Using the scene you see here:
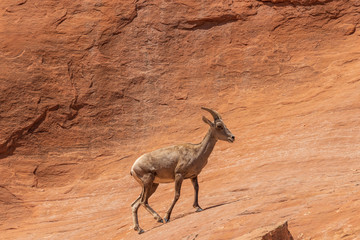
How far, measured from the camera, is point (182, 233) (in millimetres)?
13234

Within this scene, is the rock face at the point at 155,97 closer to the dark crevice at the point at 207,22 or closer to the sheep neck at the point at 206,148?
the dark crevice at the point at 207,22

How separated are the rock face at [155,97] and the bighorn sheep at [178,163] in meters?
1.87

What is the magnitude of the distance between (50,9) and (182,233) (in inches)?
661

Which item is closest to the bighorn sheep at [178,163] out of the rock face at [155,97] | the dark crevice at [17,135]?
the rock face at [155,97]

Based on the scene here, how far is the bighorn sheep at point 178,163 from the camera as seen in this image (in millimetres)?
15086

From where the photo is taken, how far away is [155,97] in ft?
85.6

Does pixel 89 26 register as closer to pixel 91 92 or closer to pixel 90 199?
pixel 91 92

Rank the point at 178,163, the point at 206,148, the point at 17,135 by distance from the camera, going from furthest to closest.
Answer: the point at 17,135 < the point at 206,148 < the point at 178,163

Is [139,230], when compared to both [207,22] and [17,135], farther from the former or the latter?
[207,22]

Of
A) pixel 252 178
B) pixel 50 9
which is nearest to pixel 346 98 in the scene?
pixel 252 178

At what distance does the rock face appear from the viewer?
19703 mm

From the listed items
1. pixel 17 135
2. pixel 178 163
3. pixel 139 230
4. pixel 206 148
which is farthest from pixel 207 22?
pixel 139 230

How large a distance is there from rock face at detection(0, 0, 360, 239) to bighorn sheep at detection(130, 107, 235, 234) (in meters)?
1.87

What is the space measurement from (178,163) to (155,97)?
36.8 ft
